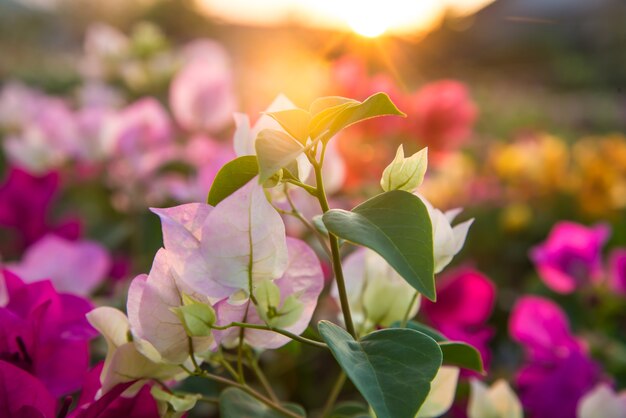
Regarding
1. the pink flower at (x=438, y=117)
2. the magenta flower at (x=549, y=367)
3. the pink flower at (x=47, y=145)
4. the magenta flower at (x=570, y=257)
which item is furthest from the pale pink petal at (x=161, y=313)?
the pink flower at (x=438, y=117)

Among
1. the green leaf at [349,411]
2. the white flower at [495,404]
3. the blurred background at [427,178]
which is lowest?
the blurred background at [427,178]

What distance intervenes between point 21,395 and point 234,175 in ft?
0.49

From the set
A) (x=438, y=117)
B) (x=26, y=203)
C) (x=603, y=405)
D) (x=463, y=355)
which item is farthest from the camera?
(x=438, y=117)

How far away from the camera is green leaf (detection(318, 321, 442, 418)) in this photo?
1.02 ft

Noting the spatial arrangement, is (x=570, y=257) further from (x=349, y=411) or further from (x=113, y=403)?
(x=113, y=403)

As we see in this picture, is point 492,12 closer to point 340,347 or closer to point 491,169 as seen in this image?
point 491,169

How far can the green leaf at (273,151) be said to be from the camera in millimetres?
310

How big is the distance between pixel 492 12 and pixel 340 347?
13972mm

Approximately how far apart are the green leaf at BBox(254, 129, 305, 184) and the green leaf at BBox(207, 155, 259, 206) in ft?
0.09

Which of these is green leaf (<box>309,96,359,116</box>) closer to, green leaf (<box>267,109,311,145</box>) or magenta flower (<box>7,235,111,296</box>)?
green leaf (<box>267,109,311,145</box>)

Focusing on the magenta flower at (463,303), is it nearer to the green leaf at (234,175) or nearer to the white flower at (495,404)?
the white flower at (495,404)

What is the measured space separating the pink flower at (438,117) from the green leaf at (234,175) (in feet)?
3.74

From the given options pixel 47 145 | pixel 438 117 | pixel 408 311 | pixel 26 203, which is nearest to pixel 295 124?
pixel 408 311

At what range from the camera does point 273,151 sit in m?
0.32
